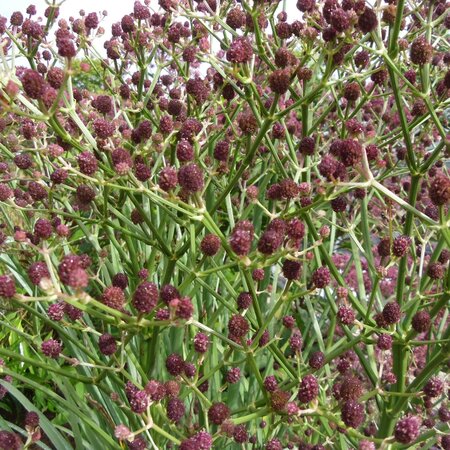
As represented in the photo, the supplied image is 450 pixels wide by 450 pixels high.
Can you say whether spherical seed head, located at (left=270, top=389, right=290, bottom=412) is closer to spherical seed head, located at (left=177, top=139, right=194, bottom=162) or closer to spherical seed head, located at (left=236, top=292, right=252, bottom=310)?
spherical seed head, located at (left=236, top=292, right=252, bottom=310)

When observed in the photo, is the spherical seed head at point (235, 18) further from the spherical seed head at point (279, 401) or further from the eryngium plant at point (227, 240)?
the spherical seed head at point (279, 401)

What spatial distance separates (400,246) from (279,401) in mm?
521

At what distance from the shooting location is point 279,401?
4.85 ft

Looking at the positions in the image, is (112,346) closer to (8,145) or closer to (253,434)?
(253,434)

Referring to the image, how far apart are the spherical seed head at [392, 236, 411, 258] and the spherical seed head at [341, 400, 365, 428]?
0.43 meters

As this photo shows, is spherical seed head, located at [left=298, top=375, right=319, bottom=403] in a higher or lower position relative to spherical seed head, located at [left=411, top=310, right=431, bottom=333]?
lower

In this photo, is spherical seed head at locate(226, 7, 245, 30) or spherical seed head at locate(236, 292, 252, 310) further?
spherical seed head at locate(226, 7, 245, 30)

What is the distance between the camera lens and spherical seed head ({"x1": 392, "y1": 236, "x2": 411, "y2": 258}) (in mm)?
1610

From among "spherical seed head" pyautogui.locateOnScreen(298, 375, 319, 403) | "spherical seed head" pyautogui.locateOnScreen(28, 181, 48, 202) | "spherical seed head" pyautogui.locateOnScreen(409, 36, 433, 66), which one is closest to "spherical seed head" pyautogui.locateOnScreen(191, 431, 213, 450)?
"spherical seed head" pyautogui.locateOnScreen(298, 375, 319, 403)

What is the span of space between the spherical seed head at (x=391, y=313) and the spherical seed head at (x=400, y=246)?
14 centimetres

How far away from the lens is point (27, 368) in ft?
12.2

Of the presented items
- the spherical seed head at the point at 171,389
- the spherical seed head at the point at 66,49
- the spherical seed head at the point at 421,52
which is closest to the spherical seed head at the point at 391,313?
the spherical seed head at the point at 171,389

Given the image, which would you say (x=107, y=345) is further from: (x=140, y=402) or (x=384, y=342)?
(x=384, y=342)

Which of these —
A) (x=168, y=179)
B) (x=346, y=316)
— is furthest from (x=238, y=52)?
(x=346, y=316)
